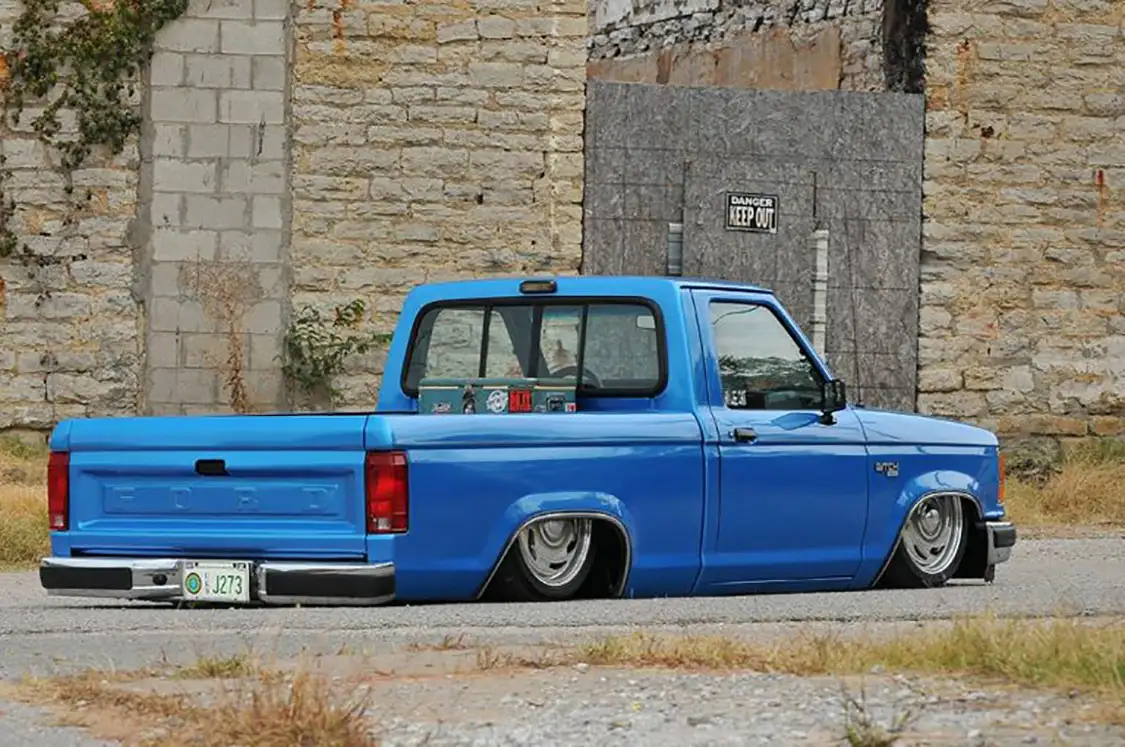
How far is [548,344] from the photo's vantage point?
11539 millimetres

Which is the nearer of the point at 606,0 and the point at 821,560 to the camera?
the point at 821,560

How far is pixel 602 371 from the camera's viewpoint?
37.1 ft

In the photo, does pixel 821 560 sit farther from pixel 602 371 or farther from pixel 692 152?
pixel 692 152

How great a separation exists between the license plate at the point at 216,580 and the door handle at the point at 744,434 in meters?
2.36

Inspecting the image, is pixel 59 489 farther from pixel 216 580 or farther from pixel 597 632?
pixel 597 632

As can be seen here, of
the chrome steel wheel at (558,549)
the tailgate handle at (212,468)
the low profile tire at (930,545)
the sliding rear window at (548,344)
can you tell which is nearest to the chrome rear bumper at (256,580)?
the tailgate handle at (212,468)

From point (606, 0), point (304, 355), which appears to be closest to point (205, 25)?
point (304, 355)

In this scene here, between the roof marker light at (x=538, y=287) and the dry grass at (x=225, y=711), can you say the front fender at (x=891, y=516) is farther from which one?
the dry grass at (x=225, y=711)

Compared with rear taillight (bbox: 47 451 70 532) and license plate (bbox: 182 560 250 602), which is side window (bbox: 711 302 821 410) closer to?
license plate (bbox: 182 560 250 602)

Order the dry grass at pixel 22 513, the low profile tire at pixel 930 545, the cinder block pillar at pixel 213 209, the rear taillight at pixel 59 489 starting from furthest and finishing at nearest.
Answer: the cinder block pillar at pixel 213 209 → the dry grass at pixel 22 513 → the low profile tire at pixel 930 545 → the rear taillight at pixel 59 489

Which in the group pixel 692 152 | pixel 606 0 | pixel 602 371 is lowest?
pixel 602 371

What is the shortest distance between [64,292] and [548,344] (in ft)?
23.3

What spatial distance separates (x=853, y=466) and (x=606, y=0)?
16.5 m

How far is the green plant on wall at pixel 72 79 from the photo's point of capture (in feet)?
57.4
